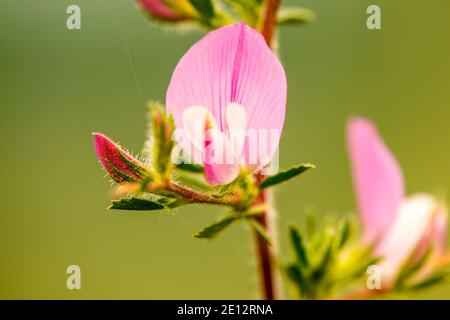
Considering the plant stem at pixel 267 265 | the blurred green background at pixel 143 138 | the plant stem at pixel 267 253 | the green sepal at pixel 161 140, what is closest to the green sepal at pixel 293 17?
the plant stem at pixel 267 253

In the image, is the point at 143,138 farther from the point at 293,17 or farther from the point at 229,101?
the point at 229,101

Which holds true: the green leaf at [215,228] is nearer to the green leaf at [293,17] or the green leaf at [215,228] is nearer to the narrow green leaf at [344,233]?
the narrow green leaf at [344,233]

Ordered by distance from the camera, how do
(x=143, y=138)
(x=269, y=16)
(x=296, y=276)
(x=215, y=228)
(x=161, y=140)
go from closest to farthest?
1. (x=161, y=140)
2. (x=215, y=228)
3. (x=269, y=16)
4. (x=296, y=276)
5. (x=143, y=138)

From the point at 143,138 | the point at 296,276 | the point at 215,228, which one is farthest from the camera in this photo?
the point at 143,138

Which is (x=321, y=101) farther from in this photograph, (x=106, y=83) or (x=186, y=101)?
(x=186, y=101)

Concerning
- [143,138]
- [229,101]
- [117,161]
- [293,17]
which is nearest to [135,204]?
[117,161]

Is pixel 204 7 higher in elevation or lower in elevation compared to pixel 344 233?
higher
